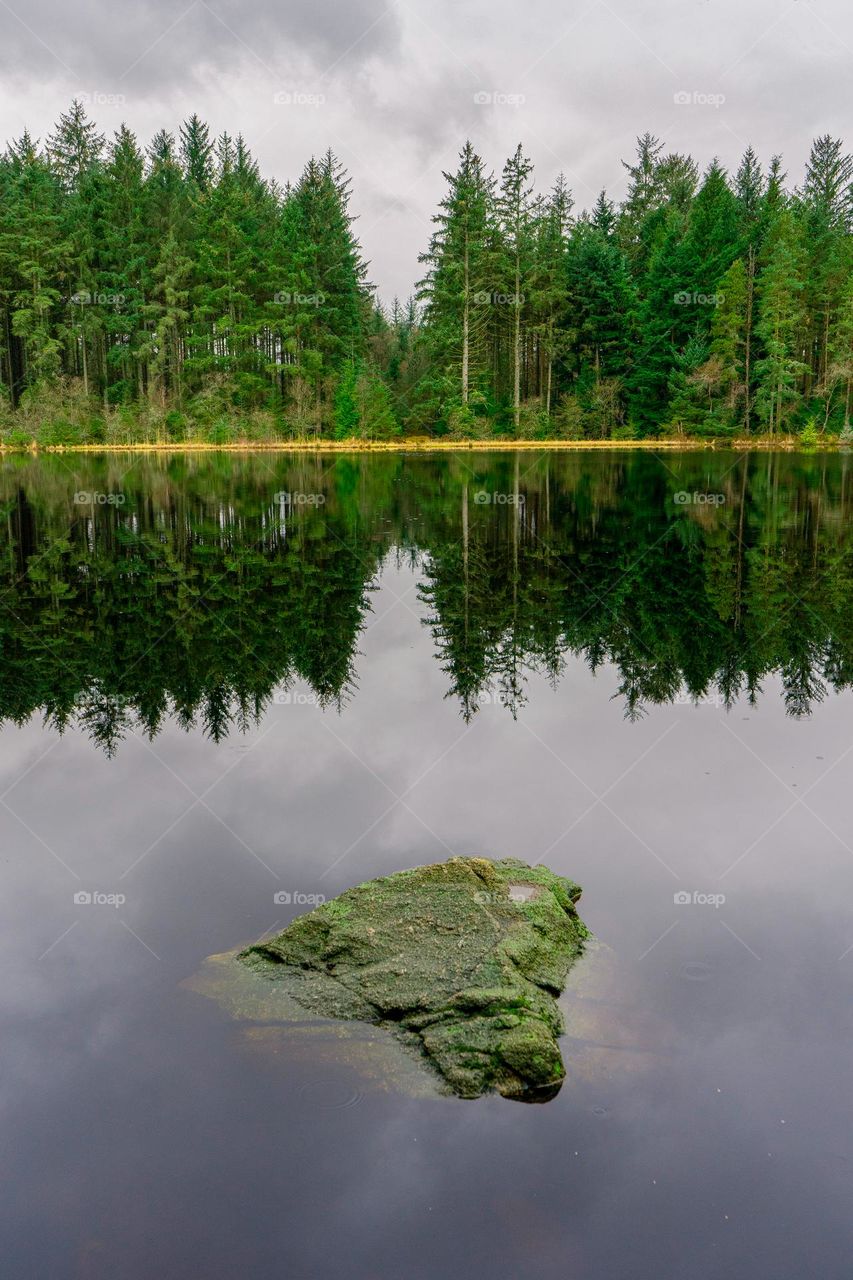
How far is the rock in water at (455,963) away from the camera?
368cm

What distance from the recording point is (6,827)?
18.7 feet

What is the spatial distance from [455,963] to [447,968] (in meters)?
0.04

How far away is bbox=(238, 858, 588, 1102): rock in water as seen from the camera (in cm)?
368
